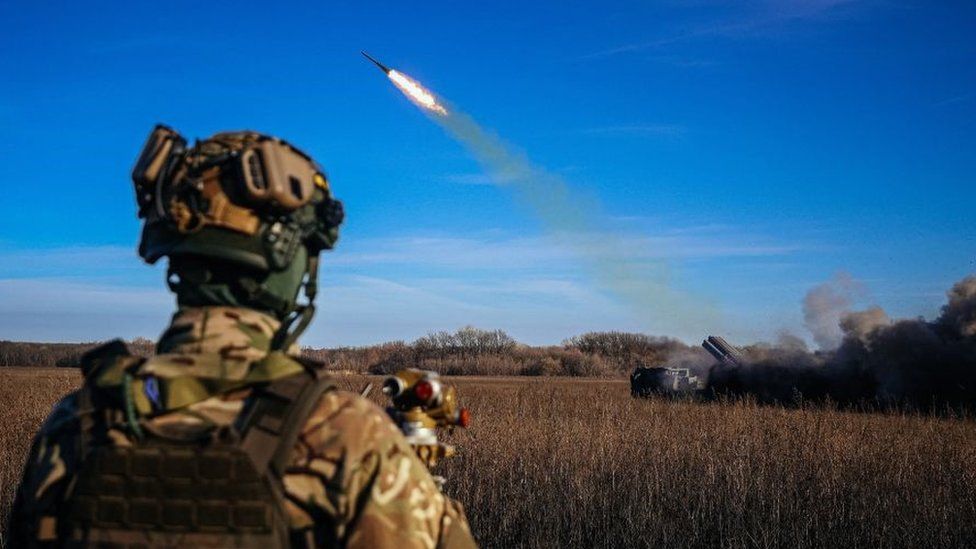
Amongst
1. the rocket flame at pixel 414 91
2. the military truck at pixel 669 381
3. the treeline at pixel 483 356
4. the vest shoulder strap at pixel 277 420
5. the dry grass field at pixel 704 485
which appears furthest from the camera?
the treeline at pixel 483 356

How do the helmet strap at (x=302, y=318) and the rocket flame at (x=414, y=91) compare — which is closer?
the helmet strap at (x=302, y=318)

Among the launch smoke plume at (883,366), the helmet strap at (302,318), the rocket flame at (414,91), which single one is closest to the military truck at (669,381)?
the launch smoke plume at (883,366)

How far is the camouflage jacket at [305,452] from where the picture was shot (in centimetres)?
237

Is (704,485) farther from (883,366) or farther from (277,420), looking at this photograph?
(883,366)

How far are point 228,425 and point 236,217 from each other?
58 centimetres

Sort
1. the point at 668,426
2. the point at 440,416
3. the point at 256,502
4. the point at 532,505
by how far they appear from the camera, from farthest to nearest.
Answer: the point at 668,426 → the point at 532,505 → the point at 440,416 → the point at 256,502

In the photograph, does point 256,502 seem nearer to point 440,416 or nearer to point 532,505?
point 440,416

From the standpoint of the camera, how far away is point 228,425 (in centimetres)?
238

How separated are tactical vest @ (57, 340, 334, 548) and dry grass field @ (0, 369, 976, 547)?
5760 millimetres

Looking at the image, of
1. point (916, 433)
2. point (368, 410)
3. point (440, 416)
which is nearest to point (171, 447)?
point (368, 410)

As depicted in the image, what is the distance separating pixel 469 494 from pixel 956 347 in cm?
2226

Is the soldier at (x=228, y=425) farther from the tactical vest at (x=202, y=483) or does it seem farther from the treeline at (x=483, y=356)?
the treeline at (x=483, y=356)

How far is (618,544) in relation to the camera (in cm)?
819

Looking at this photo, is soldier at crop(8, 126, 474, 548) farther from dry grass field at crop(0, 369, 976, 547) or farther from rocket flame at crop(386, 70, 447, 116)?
rocket flame at crop(386, 70, 447, 116)
